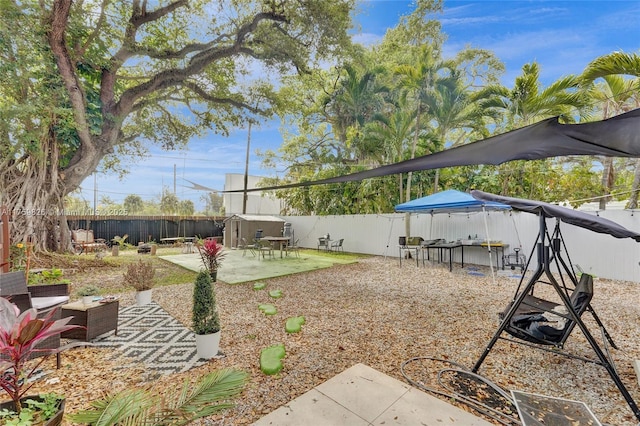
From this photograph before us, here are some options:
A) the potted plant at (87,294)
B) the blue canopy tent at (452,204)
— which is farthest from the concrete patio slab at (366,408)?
the blue canopy tent at (452,204)

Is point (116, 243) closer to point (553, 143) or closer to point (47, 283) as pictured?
point (47, 283)

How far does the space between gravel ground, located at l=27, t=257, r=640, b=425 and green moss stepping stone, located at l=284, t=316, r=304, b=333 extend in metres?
0.08

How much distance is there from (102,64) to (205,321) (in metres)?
8.22

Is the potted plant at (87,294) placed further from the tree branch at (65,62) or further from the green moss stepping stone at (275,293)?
the tree branch at (65,62)

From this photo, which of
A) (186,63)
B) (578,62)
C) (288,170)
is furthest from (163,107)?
(578,62)

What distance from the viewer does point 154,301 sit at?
4785 mm

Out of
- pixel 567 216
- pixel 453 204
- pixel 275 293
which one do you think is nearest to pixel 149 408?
pixel 567 216

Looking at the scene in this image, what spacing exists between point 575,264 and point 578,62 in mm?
5676

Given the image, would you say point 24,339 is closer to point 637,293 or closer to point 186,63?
point 637,293

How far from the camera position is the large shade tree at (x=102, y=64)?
6.13 metres

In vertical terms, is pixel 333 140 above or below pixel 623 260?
above

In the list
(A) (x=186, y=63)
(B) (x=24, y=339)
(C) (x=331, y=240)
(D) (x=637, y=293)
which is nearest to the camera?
(B) (x=24, y=339)

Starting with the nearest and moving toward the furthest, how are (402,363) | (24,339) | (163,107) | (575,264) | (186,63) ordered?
(24,339) < (402,363) < (575,264) < (186,63) < (163,107)

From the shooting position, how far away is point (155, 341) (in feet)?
10.5
